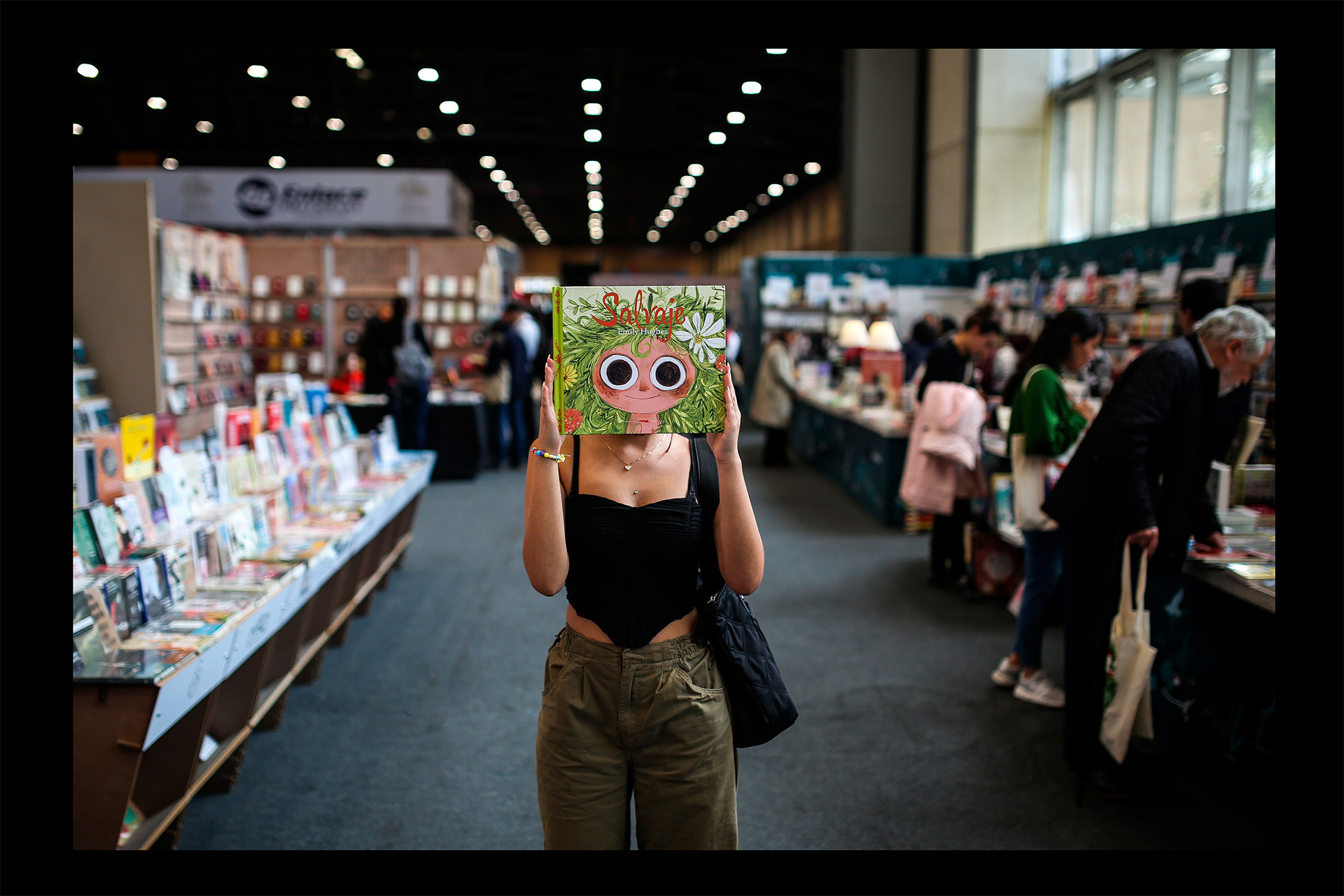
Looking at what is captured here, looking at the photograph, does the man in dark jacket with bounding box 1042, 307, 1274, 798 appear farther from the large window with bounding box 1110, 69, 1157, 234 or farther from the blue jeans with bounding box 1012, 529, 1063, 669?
the large window with bounding box 1110, 69, 1157, 234

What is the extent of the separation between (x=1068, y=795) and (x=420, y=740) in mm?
2304

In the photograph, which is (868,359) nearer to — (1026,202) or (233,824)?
(1026,202)

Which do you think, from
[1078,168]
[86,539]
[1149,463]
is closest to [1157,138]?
[1078,168]

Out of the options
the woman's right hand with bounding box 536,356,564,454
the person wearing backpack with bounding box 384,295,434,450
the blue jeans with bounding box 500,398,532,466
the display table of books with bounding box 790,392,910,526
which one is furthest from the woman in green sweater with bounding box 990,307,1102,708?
the blue jeans with bounding box 500,398,532,466

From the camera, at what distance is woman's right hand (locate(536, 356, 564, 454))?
1.65 meters

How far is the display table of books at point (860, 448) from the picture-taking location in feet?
24.1

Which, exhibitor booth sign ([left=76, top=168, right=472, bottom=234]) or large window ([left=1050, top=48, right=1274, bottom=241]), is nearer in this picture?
large window ([left=1050, top=48, right=1274, bottom=241])

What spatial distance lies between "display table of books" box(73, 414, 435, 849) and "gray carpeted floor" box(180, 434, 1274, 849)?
0.75 feet

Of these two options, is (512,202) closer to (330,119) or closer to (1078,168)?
(330,119)

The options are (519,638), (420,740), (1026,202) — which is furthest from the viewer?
(1026,202)

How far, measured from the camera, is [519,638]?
4758mm

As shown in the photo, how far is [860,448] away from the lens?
8273 mm
